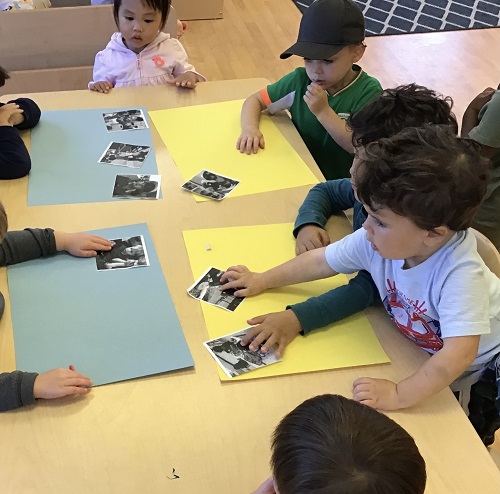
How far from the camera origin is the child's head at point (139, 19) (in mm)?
1713

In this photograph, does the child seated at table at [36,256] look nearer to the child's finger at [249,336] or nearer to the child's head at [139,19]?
the child's finger at [249,336]

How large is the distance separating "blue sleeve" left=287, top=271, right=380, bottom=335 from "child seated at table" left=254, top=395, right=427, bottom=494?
14.8 inches

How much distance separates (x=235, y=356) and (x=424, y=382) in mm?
284

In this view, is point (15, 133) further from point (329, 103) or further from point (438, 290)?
point (438, 290)

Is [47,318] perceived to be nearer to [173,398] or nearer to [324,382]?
[173,398]

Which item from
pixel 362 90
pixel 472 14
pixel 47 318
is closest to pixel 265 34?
pixel 472 14

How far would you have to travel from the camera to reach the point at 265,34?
3.69 m

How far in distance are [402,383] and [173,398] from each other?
1.10ft

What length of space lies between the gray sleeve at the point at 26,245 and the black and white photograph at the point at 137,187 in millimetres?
214

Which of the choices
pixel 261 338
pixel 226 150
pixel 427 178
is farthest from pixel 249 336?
pixel 226 150

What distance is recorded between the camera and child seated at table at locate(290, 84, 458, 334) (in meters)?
1.02

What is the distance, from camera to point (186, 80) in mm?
1678

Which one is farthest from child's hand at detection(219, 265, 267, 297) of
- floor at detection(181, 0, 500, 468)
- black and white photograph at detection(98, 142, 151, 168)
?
floor at detection(181, 0, 500, 468)

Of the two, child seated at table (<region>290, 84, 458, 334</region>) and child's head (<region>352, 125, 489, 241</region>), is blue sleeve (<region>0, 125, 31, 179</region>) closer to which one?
child seated at table (<region>290, 84, 458, 334</region>)
